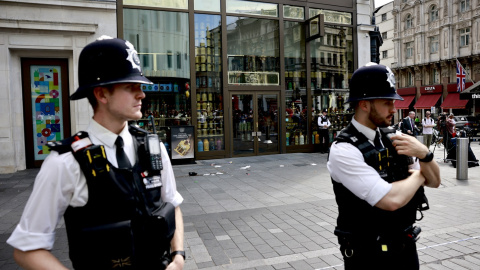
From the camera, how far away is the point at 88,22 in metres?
11.2

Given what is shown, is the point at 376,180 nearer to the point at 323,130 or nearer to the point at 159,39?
the point at 159,39

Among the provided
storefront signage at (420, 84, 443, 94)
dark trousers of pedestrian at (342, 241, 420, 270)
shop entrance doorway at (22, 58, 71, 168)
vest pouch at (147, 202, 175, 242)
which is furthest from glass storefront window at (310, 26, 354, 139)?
storefront signage at (420, 84, 443, 94)

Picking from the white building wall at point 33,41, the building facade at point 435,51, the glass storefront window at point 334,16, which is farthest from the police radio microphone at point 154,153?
the building facade at point 435,51

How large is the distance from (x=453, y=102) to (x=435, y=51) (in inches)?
300

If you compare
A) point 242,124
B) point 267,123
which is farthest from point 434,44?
point 242,124

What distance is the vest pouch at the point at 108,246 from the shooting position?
1513 millimetres

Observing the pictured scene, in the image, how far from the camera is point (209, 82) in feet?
43.4

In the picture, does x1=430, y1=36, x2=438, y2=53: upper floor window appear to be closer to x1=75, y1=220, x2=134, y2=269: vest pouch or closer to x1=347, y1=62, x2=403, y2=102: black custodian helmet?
x1=347, y1=62, x2=403, y2=102: black custodian helmet

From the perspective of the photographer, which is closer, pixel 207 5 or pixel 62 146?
pixel 62 146

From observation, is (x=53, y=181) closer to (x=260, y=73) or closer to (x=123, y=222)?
(x=123, y=222)

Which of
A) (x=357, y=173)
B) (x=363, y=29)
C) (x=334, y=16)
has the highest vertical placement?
(x=334, y=16)

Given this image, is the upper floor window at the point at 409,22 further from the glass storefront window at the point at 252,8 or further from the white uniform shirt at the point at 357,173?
the white uniform shirt at the point at 357,173

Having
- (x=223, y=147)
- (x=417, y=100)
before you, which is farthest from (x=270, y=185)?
(x=417, y=100)

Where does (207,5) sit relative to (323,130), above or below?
above
